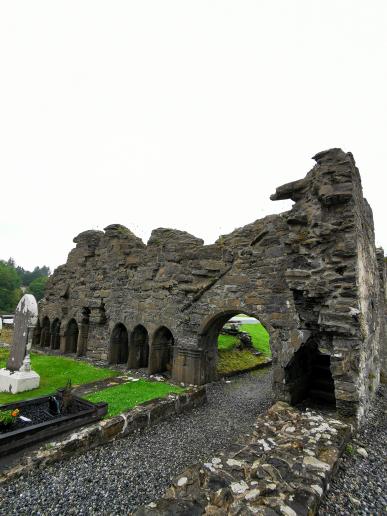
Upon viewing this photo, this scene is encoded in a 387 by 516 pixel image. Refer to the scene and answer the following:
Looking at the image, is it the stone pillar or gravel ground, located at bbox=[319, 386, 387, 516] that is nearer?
gravel ground, located at bbox=[319, 386, 387, 516]

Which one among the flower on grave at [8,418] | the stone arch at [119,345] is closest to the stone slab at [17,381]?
the flower on grave at [8,418]

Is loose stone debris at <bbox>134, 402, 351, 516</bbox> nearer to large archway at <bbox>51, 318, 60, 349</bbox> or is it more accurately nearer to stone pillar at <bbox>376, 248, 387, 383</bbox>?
stone pillar at <bbox>376, 248, 387, 383</bbox>

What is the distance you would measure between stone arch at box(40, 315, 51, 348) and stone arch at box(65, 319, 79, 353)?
3.09m

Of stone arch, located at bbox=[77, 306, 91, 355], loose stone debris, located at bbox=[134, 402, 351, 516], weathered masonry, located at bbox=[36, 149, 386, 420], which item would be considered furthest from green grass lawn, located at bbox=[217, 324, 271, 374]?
loose stone debris, located at bbox=[134, 402, 351, 516]

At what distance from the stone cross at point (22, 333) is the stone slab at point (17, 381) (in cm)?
20

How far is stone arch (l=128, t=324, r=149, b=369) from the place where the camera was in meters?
12.7

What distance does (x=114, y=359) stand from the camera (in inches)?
535

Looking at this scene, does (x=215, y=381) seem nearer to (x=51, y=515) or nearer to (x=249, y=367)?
(x=249, y=367)

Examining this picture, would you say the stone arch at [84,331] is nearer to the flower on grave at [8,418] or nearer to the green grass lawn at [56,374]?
the green grass lawn at [56,374]

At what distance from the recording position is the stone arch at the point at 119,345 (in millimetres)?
13617

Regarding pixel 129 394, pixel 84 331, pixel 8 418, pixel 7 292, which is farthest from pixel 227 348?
pixel 7 292

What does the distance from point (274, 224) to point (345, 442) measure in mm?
5943

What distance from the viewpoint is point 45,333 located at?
19031mm

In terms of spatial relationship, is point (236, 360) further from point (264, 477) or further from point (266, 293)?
point (264, 477)
